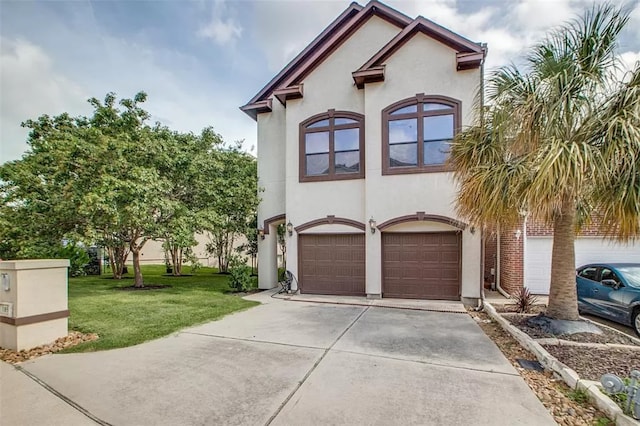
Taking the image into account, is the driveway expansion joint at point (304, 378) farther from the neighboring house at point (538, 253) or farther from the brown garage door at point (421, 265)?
the neighboring house at point (538, 253)

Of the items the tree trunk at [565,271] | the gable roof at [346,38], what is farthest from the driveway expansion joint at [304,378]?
the gable roof at [346,38]

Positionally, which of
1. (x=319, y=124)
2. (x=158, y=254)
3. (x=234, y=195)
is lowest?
(x=158, y=254)

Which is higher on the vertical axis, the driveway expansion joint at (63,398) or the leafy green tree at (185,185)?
the leafy green tree at (185,185)

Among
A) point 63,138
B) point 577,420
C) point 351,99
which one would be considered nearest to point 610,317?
point 577,420

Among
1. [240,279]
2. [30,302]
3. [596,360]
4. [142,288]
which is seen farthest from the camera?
[142,288]

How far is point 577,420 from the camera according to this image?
3598 millimetres

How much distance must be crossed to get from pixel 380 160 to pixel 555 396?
25.9 ft

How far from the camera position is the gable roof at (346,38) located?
1015 cm

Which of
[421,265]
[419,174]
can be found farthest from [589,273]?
[419,174]

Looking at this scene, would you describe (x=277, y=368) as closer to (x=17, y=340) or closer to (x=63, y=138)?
(x=17, y=340)

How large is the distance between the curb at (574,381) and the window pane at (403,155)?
567 cm

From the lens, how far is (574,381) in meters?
4.29

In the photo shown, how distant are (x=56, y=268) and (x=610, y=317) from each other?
39.8 ft

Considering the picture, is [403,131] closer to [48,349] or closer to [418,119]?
[418,119]
